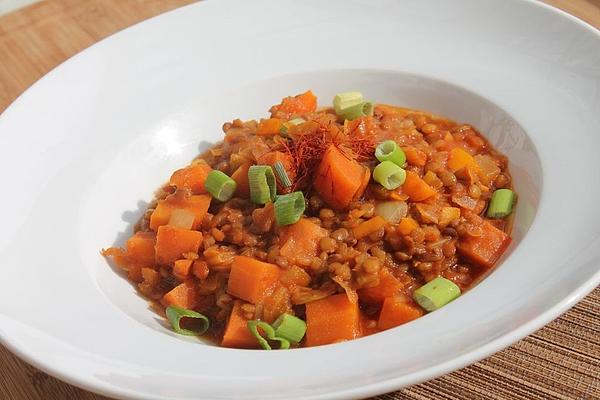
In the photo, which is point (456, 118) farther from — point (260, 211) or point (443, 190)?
point (260, 211)

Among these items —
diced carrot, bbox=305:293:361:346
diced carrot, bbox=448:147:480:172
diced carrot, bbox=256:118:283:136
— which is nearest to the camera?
diced carrot, bbox=305:293:361:346

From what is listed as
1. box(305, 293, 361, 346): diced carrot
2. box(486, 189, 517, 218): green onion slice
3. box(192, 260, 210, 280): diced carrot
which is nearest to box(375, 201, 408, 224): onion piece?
box(305, 293, 361, 346): diced carrot

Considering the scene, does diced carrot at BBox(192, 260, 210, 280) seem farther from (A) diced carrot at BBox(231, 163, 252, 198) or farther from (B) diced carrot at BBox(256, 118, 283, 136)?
(B) diced carrot at BBox(256, 118, 283, 136)

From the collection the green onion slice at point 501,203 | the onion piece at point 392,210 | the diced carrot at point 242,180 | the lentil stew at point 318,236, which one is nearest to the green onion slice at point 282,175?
the lentil stew at point 318,236

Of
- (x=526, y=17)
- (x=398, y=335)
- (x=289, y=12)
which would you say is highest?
(x=526, y=17)

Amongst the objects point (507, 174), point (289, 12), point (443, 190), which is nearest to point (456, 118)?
point (507, 174)

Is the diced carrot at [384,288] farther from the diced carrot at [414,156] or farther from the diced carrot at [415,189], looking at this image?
the diced carrot at [414,156]
